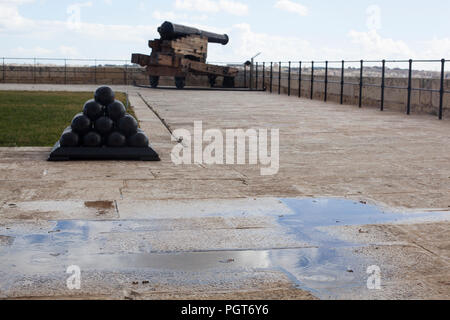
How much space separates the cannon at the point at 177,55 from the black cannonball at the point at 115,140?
2495 centimetres

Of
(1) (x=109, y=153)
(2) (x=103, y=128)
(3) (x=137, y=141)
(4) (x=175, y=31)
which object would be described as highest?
(4) (x=175, y=31)

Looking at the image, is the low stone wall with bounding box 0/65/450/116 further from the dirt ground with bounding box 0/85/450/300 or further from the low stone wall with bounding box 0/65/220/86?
the dirt ground with bounding box 0/85/450/300

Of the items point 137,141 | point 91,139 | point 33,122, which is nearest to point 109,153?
point 91,139

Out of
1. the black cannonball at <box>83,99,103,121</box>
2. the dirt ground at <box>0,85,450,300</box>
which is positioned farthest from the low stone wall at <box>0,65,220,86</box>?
the black cannonball at <box>83,99,103,121</box>

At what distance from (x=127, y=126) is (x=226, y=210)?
361cm

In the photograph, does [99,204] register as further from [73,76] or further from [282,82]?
[73,76]

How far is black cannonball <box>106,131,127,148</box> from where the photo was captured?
958 centimetres

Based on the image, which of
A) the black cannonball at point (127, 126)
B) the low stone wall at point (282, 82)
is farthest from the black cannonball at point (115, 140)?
the low stone wall at point (282, 82)

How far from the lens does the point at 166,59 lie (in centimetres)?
3428

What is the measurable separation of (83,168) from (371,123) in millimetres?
8682

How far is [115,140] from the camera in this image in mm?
9578

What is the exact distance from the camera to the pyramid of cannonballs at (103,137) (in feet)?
31.0
